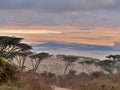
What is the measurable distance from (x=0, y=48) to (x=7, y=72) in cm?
2691

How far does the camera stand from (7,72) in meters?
12.9

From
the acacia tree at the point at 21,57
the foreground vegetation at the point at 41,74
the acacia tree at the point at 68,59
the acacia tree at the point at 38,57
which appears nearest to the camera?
the foreground vegetation at the point at 41,74

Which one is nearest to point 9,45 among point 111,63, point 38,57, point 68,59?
point 38,57

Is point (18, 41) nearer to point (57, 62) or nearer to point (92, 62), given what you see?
point (92, 62)

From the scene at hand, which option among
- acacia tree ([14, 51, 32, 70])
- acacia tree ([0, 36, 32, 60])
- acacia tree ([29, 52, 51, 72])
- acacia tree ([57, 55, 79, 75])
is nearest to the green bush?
acacia tree ([0, 36, 32, 60])

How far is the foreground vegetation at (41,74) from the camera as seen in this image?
13211mm

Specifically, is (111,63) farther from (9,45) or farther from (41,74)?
(9,45)

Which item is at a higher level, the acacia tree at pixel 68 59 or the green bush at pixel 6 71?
the green bush at pixel 6 71

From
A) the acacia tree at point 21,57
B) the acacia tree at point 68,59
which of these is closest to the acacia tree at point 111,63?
the acacia tree at point 68,59

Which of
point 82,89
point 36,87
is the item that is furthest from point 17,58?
point 36,87

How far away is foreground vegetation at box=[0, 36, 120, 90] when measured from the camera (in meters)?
13.2

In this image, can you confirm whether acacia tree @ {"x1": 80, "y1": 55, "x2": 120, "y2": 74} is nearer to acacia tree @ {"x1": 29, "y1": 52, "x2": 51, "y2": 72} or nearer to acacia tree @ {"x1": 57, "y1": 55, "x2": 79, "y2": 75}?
acacia tree @ {"x1": 57, "y1": 55, "x2": 79, "y2": 75}

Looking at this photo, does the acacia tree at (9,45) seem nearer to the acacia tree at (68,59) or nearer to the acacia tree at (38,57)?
the acacia tree at (38,57)

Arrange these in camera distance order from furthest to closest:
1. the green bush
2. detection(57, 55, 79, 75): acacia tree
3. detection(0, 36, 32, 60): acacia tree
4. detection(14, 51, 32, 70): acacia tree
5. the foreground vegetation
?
detection(57, 55, 79, 75): acacia tree → detection(14, 51, 32, 70): acacia tree → detection(0, 36, 32, 60): acacia tree → the foreground vegetation → the green bush
